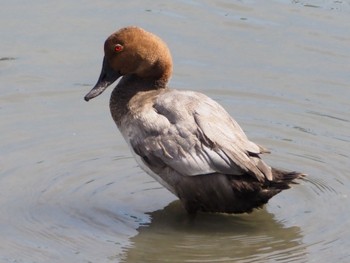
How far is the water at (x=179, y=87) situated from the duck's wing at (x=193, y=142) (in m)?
0.43

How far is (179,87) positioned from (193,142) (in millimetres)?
2219

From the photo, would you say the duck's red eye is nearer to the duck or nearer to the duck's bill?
the duck

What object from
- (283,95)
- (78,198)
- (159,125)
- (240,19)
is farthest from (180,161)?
(240,19)

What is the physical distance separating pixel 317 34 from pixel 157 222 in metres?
3.63

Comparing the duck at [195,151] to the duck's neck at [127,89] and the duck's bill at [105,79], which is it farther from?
the duck's bill at [105,79]

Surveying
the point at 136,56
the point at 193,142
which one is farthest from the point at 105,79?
the point at 193,142

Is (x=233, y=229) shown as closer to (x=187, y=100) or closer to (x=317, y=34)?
(x=187, y=100)

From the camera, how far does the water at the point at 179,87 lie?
24.1ft

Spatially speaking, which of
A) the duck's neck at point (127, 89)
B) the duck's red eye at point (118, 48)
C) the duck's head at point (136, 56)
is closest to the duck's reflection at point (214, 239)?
the duck's neck at point (127, 89)

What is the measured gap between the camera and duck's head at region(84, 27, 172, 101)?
8.04 meters

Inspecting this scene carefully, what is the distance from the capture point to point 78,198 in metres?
7.86

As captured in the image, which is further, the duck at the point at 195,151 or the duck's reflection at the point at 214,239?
the duck at the point at 195,151

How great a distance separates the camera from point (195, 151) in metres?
7.46

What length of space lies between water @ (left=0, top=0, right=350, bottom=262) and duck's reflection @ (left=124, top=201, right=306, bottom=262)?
12 millimetres
